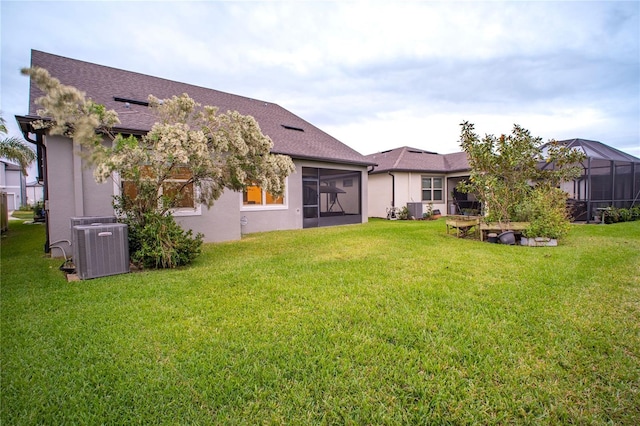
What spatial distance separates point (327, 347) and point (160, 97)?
35.7 ft

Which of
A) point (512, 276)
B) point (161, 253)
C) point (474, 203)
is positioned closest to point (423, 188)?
point (474, 203)

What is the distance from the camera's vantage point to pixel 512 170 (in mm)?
8750

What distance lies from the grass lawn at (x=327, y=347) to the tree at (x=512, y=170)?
3.44 meters

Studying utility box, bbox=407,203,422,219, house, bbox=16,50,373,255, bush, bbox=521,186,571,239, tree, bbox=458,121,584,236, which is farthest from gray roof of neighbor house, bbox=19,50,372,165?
bush, bbox=521,186,571,239

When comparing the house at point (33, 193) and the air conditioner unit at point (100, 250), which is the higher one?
the house at point (33, 193)

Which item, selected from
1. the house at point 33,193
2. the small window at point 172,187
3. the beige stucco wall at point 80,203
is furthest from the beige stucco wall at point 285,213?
the house at point 33,193

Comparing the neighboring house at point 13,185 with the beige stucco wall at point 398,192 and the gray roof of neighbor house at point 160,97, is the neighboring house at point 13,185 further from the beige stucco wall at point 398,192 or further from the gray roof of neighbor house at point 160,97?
the beige stucco wall at point 398,192

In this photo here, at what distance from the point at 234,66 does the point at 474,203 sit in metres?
14.9

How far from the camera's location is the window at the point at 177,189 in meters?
6.09

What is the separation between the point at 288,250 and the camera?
7293 mm

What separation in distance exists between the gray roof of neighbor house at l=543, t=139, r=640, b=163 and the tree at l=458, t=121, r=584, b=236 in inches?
186

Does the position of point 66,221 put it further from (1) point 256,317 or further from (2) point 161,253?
(1) point 256,317

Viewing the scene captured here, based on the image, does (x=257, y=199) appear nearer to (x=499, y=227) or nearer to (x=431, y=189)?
(x=499, y=227)

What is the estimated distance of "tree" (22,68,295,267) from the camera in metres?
4.66
